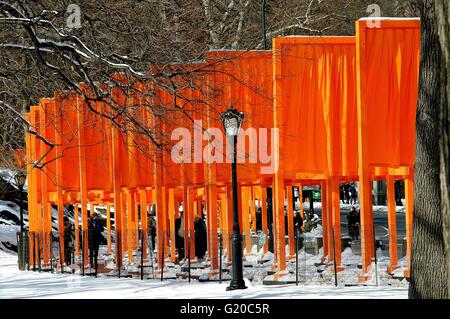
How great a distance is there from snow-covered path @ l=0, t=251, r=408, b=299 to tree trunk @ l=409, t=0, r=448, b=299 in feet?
17.0

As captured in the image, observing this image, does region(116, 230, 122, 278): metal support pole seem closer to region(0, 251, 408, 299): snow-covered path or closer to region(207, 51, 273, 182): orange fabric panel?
region(0, 251, 408, 299): snow-covered path

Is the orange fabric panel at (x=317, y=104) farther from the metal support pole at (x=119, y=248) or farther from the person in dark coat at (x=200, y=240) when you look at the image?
the person in dark coat at (x=200, y=240)

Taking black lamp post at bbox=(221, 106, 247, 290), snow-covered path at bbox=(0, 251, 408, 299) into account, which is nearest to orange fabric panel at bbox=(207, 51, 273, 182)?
snow-covered path at bbox=(0, 251, 408, 299)

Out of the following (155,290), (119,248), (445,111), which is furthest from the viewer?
(119,248)

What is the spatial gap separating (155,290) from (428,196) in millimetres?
10009

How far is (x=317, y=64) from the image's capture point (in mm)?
27594

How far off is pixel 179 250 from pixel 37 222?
6.74 metres

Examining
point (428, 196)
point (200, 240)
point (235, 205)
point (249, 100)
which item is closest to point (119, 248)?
point (249, 100)

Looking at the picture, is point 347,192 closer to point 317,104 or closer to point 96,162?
point 96,162

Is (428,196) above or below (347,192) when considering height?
above

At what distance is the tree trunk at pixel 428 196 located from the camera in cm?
1444

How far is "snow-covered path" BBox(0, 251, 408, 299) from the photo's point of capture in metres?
21.5

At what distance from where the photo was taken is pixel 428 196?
1505 centimetres
